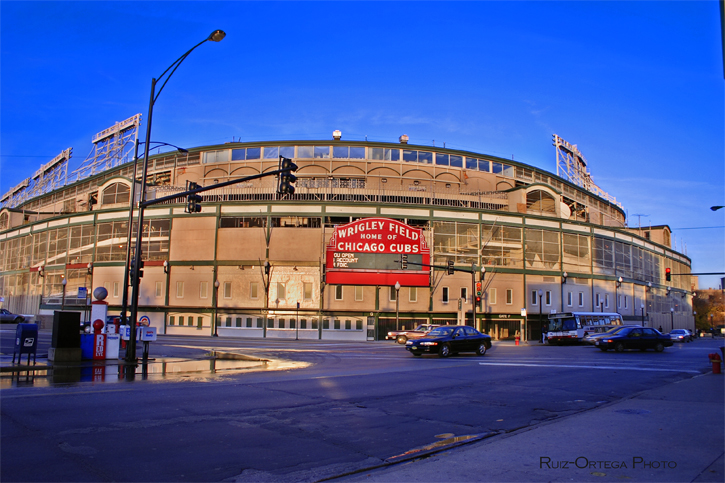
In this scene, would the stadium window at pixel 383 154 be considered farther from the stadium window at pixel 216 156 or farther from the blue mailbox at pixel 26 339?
the blue mailbox at pixel 26 339

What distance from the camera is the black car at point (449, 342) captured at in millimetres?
25513

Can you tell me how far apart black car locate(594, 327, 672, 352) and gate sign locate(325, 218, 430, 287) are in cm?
2295

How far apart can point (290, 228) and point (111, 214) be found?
69.0ft

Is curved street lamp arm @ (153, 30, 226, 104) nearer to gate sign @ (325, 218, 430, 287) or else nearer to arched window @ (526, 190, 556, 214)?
gate sign @ (325, 218, 430, 287)

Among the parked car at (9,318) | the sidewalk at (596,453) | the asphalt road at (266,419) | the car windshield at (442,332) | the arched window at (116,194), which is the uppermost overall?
the arched window at (116,194)

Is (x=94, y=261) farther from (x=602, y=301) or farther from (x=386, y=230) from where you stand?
(x=602, y=301)

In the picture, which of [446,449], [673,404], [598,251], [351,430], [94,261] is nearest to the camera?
[446,449]

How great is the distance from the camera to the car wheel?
25697 millimetres

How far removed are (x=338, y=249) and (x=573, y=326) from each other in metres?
21.8

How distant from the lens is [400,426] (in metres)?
9.45

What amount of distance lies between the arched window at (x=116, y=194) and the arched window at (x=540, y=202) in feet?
150

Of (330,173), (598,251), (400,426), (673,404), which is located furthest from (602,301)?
(400,426)

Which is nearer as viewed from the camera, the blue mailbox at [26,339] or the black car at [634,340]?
the blue mailbox at [26,339]

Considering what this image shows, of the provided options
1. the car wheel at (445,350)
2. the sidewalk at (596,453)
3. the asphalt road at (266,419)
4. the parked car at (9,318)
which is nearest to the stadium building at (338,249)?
the parked car at (9,318)
